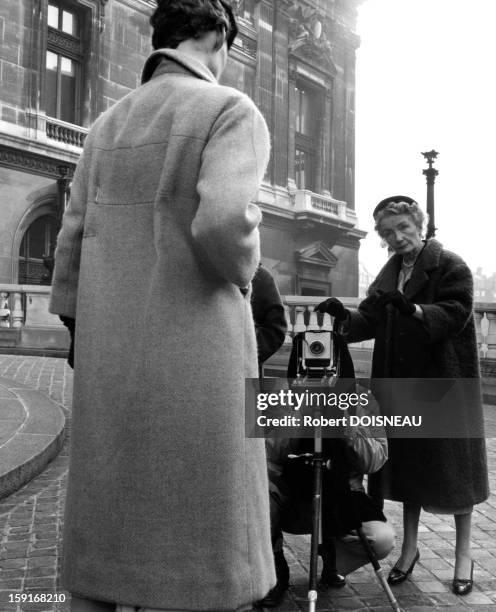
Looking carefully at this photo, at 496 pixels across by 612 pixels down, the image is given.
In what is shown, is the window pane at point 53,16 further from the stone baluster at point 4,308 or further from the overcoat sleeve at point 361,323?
the overcoat sleeve at point 361,323

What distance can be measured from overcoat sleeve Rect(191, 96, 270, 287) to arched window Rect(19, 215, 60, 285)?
16918 millimetres

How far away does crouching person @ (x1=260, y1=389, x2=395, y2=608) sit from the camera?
3.04 metres

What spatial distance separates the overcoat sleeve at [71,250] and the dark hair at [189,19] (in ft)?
1.20

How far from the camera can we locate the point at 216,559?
1.71m

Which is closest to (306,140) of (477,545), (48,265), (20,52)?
(20,52)

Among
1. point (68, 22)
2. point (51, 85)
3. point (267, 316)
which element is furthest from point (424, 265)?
point (68, 22)

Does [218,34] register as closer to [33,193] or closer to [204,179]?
[204,179]

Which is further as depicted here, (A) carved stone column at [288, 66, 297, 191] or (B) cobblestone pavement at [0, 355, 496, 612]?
(A) carved stone column at [288, 66, 297, 191]

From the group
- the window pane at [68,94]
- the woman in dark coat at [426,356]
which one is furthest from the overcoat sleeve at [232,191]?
the window pane at [68,94]

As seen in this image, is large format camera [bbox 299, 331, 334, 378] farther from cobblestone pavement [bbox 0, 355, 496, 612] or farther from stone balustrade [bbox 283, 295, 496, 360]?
stone balustrade [bbox 283, 295, 496, 360]

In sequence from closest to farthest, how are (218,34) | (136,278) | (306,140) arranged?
(136,278) < (218,34) < (306,140)

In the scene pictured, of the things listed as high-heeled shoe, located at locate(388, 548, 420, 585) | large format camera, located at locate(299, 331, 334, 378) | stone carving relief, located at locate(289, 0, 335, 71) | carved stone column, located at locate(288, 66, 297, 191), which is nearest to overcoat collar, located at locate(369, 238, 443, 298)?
large format camera, located at locate(299, 331, 334, 378)

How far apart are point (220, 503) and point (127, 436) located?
0.27 m

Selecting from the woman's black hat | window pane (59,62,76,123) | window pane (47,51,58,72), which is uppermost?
window pane (47,51,58,72)
